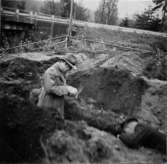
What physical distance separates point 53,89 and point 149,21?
633 inches

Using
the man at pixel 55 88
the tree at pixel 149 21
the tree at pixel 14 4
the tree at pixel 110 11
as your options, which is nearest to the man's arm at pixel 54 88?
the man at pixel 55 88

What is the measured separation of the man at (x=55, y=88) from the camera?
4.38m

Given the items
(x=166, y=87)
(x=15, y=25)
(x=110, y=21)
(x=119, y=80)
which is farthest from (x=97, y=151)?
(x=110, y=21)

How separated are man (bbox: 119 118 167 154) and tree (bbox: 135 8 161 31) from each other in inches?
585

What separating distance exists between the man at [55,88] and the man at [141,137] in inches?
65.2

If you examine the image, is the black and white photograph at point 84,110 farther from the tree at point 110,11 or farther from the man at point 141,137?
the tree at point 110,11

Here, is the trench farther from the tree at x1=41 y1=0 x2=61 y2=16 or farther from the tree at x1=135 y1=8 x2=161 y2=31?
the tree at x1=41 y1=0 x2=61 y2=16

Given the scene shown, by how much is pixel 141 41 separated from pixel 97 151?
12.8 m

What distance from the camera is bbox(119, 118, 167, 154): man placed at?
4406mm

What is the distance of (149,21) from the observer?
1741cm

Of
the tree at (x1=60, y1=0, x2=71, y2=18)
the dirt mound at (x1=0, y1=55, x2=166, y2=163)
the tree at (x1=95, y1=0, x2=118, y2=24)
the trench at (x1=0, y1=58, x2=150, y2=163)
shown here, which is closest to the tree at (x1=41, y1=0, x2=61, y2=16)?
the tree at (x1=60, y1=0, x2=71, y2=18)

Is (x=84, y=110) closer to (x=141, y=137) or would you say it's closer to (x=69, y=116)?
(x=69, y=116)

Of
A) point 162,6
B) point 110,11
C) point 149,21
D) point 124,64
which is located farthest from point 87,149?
point 110,11

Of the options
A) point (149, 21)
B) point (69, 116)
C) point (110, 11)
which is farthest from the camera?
point (110, 11)
